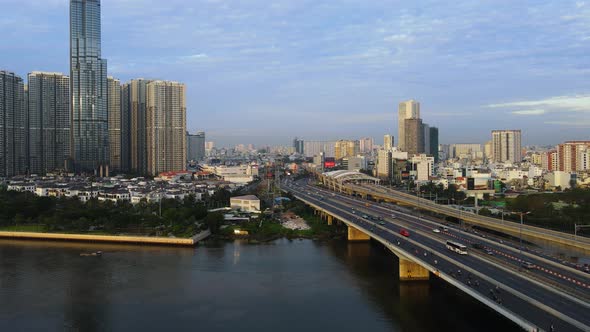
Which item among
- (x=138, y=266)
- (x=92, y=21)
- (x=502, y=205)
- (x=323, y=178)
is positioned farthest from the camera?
(x=323, y=178)

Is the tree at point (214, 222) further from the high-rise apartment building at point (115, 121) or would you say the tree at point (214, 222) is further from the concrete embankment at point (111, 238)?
the high-rise apartment building at point (115, 121)

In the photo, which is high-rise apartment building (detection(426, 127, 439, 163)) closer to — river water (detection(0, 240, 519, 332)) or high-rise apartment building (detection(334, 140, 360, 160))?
high-rise apartment building (detection(334, 140, 360, 160))

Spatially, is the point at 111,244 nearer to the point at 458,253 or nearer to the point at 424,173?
the point at 458,253

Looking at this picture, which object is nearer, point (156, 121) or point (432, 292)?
point (432, 292)

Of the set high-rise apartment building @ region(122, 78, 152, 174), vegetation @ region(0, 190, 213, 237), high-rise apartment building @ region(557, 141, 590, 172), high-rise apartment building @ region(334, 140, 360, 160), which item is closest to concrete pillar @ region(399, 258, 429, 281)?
vegetation @ region(0, 190, 213, 237)

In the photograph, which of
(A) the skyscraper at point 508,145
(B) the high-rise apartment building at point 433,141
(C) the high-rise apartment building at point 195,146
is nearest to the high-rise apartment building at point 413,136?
(B) the high-rise apartment building at point 433,141

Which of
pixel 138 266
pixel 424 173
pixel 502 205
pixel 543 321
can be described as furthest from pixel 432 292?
pixel 424 173

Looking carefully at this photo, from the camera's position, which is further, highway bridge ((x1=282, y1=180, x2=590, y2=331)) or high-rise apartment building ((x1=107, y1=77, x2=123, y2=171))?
high-rise apartment building ((x1=107, y1=77, x2=123, y2=171))
